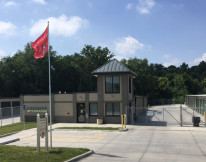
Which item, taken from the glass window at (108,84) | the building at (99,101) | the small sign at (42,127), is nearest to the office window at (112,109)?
the building at (99,101)

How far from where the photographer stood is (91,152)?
575 inches

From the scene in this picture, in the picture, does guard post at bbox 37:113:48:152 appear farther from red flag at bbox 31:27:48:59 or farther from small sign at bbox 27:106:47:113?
small sign at bbox 27:106:47:113

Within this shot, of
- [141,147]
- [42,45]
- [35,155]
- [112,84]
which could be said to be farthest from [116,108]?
[35,155]

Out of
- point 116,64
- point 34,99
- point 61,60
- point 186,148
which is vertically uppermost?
point 61,60

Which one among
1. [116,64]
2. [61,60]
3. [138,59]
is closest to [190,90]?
[138,59]

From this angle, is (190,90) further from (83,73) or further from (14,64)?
(14,64)

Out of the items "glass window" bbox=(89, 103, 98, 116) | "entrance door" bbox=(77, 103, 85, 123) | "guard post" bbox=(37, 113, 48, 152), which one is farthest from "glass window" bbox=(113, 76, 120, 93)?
"guard post" bbox=(37, 113, 48, 152)

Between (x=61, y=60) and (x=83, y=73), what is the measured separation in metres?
7.74

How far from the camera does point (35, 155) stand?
1325 centimetres

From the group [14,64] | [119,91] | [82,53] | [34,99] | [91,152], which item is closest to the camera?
[91,152]

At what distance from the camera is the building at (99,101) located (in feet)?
95.8

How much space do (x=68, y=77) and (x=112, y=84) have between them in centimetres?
4282

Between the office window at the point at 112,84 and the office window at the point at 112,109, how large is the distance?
1.65m

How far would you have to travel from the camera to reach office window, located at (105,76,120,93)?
29422 mm
